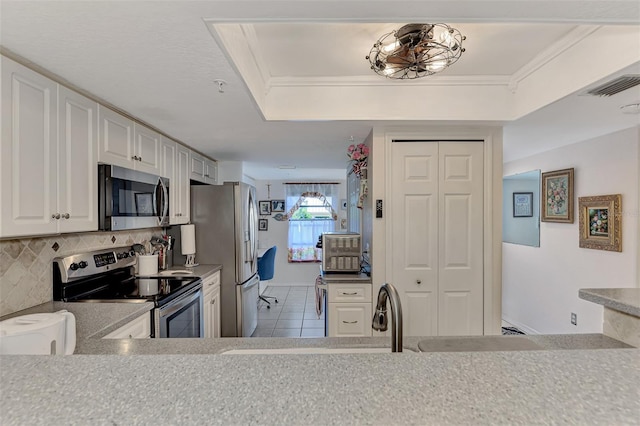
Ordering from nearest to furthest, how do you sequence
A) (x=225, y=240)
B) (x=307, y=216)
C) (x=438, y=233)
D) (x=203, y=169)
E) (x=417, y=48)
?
(x=417, y=48) < (x=438, y=233) < (x=225, y=240) < (x=203, y=169) < (x=307, y=216)

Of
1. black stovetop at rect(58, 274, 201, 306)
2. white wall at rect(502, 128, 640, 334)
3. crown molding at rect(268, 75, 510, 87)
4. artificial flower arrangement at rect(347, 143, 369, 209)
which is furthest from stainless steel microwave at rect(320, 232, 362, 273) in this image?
white wall at rect(502, 128, 640, 334)

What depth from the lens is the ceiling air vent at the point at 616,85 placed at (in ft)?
5.36

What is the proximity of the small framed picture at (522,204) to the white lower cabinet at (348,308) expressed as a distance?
2.65 metres

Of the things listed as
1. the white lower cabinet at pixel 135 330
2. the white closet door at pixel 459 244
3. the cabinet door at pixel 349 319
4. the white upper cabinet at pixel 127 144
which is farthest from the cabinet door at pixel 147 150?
the white closet door at pixel 459 244

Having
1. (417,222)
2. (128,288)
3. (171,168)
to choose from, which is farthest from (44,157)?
(417,222)

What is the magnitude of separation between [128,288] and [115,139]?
42.8 inches

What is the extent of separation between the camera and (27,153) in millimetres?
1385

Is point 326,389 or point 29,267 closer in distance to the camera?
point 326,389

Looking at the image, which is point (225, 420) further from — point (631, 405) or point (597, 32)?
point (597, 32)

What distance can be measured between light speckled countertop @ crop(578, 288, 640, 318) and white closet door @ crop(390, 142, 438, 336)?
53.0 inches

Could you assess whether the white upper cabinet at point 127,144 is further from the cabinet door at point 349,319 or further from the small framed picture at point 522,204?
the small framed picture at point 522,204

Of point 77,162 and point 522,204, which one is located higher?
point 77,162

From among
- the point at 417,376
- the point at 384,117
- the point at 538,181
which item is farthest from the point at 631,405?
the point at 538,181

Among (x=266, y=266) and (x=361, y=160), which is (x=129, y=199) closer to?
(x=361, y=160)
